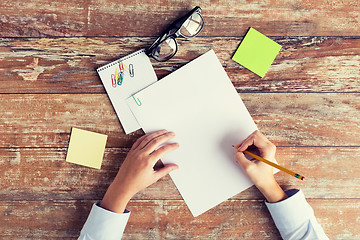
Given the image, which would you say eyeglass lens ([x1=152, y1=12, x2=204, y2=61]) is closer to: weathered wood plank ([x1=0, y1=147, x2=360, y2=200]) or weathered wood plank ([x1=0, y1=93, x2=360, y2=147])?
weathered wood plank ([x1=0, y1=93, x2=360, y2=147])

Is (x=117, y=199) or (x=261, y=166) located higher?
(x=261, y=166)

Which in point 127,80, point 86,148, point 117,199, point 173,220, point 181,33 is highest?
point 181,33

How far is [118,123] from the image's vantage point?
0.95 m

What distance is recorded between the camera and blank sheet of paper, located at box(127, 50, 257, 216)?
931 millimetres

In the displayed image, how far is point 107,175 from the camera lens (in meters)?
0.96

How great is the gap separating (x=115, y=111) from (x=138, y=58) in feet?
0.65

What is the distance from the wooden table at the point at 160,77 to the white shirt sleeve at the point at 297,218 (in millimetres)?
56

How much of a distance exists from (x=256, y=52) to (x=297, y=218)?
1.91 feet

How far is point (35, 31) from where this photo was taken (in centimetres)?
93

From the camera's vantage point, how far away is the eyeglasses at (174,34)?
897 millimetres

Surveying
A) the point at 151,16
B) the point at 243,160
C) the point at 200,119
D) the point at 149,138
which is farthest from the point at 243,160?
the point at 151,16

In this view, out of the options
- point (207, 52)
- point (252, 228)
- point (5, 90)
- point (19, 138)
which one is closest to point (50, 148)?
point (19, 138)

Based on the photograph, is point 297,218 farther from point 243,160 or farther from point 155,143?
point 155,143

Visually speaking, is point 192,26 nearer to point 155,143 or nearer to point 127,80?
point 127,80
